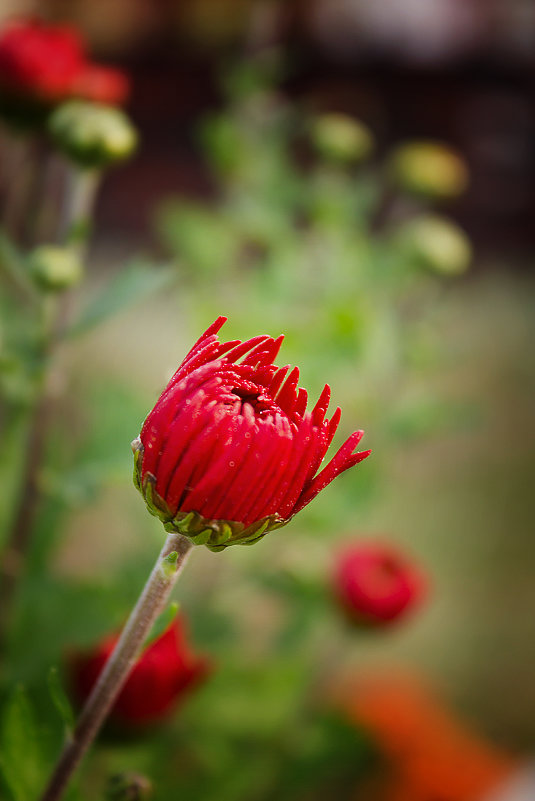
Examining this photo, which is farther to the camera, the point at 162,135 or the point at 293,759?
the point at 162,135

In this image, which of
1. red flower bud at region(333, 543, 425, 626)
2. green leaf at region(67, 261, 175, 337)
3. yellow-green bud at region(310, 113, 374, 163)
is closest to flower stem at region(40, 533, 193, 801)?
green leaf at region(67, 261, 175, 337)

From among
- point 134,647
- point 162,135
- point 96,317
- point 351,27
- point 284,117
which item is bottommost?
point 134,647

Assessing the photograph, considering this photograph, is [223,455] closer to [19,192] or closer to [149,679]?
[149,679]

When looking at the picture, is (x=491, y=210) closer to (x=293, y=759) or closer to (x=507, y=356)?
(x=507, y=356)

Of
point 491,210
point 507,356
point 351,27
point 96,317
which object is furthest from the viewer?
point 351,27

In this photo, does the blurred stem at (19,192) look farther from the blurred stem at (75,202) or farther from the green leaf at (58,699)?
the green leaf at (58,699)

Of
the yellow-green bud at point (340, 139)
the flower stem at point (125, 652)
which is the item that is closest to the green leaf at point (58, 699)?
the flower stem at point (125, 652)

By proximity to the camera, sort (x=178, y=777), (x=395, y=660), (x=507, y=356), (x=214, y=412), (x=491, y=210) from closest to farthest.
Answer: (x=214, y=412) → (x=178, y=777) → (x=395, y=660) → (x=507, y=356) → (x=491, y=210)

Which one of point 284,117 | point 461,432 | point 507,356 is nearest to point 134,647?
point 284,117

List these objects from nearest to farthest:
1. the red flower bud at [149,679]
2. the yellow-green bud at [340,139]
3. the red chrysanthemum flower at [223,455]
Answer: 1. the red chrysanthemum flower at [223,455]
2. the red flower bud at [149,679]
3. the yellow-green bud at [340,139]
